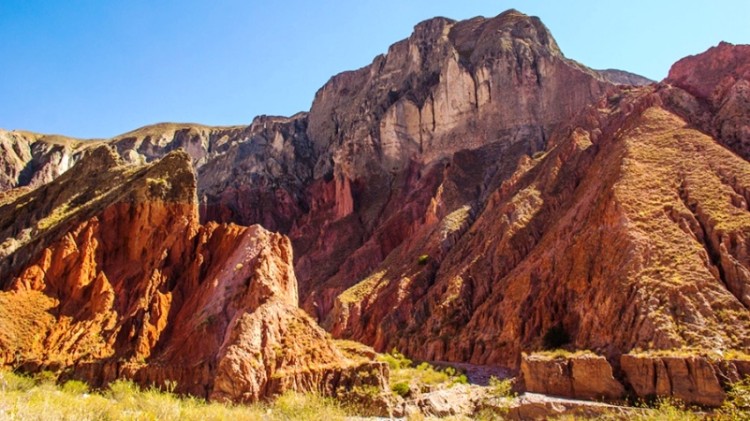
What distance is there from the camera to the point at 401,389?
29.9 metres

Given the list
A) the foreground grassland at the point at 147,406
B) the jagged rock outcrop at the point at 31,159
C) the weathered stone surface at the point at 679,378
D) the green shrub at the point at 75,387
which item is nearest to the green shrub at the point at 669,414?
the foreground grassland at the point at 147,406

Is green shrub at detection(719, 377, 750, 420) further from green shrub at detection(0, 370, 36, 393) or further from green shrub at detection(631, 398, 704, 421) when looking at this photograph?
green shrub at detection(0, 370, 36, 393)

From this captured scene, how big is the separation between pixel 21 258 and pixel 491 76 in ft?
244

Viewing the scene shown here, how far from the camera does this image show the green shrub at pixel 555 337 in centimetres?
4334

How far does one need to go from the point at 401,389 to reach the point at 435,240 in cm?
4107

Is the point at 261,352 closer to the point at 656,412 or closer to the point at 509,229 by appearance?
the point at 656,412

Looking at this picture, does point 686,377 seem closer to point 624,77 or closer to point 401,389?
point 401,389

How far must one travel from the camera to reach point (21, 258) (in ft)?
95.3

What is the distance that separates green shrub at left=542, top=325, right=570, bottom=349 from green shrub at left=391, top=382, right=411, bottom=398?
16.7 metres

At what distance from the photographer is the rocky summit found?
1037 inches

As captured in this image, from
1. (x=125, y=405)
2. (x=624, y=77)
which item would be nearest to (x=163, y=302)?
(x=125, y=405)

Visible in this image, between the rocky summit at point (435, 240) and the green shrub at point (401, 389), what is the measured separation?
314cm

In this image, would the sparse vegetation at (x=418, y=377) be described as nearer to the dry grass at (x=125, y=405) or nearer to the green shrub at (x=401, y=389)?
the green shrub at (x=401, y=389)

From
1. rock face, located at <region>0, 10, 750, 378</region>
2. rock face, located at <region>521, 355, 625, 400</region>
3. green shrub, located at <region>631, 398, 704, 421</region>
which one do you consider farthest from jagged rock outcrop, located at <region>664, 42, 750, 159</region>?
green shrub, located at <region>631, 398, 704, 421</region>
